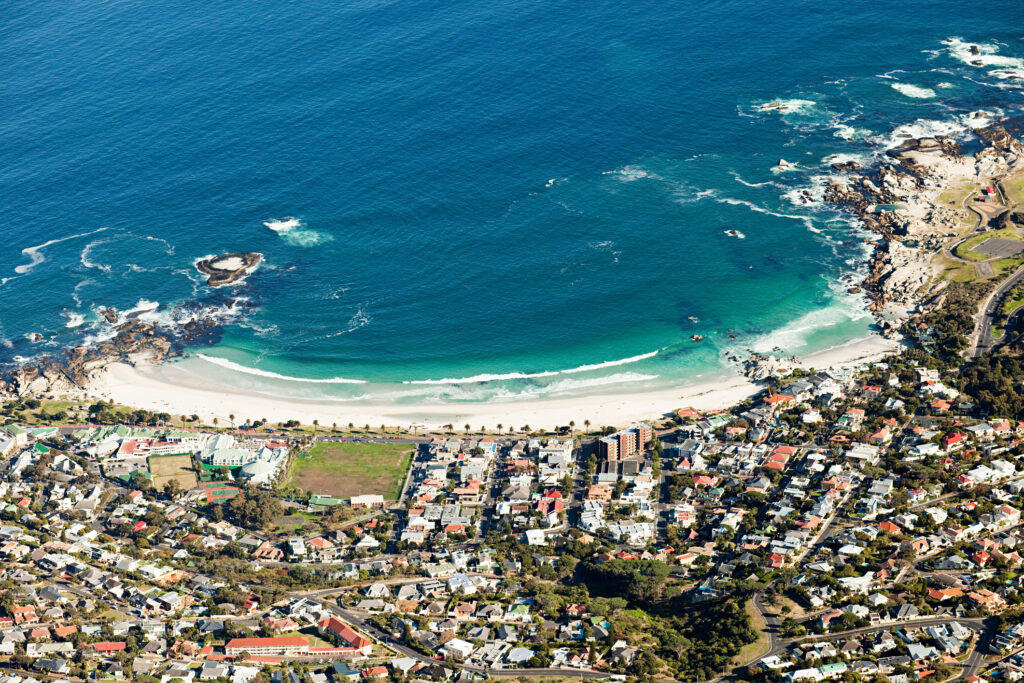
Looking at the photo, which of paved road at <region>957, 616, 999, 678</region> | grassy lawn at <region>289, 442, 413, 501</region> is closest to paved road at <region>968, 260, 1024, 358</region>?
paved road at <region>957, 616, 999, 678</region>

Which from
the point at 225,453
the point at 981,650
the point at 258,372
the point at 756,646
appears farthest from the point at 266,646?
the point at 981,650

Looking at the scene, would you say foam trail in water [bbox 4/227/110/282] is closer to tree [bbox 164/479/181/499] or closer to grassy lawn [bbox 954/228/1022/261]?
tree [bbox 164/479/181/499]

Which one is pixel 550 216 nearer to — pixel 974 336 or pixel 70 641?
pixel 974 336

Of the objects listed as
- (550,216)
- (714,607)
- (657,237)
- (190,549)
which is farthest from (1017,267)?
(190,549)

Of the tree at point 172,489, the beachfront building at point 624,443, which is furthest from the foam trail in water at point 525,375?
the tree at point 172,489

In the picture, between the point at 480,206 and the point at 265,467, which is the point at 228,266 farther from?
the point at 265,467
